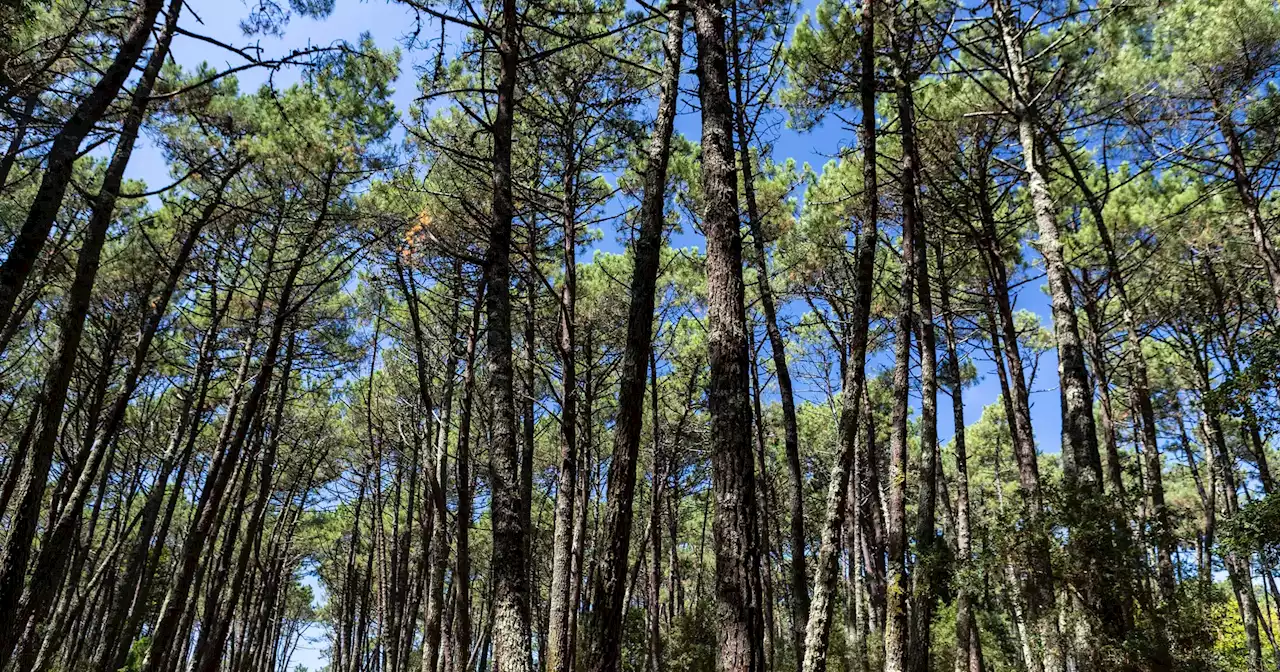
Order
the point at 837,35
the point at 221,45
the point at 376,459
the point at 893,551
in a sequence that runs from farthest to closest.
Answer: the point at 376,459
the point at 837,35
the point at 893,551
the point at 221,45

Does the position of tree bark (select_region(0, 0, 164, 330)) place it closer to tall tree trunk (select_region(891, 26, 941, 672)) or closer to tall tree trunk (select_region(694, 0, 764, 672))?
tall tree trunk (select_region(694, 0, 764, 672))

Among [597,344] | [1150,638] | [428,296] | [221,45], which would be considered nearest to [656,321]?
[597,344]

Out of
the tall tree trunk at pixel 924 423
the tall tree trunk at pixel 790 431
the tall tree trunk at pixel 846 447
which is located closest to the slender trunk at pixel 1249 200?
the tall tree trunk at pixel 924 423

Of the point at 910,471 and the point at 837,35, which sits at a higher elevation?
the point at 837,35

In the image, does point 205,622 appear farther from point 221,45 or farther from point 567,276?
point 221,45

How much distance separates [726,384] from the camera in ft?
12.9

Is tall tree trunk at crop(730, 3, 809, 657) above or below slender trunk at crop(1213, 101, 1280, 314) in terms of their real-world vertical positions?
below

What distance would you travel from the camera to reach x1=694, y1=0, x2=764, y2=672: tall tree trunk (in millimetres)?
3484

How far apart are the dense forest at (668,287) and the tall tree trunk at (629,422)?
3 centimetres

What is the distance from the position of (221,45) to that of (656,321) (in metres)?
11.2

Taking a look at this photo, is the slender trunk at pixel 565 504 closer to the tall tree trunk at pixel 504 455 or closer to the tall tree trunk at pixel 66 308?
the tall tree trunk at pixel 504 455

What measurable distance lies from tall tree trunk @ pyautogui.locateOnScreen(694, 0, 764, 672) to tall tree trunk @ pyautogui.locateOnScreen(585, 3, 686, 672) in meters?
0.49

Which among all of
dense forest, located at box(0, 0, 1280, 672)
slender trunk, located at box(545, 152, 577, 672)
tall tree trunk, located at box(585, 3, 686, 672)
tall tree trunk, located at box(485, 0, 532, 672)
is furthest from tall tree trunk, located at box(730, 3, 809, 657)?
tall tree trunk, located at box(485, 0, 532, 672)

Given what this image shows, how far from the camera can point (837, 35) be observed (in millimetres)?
8664
